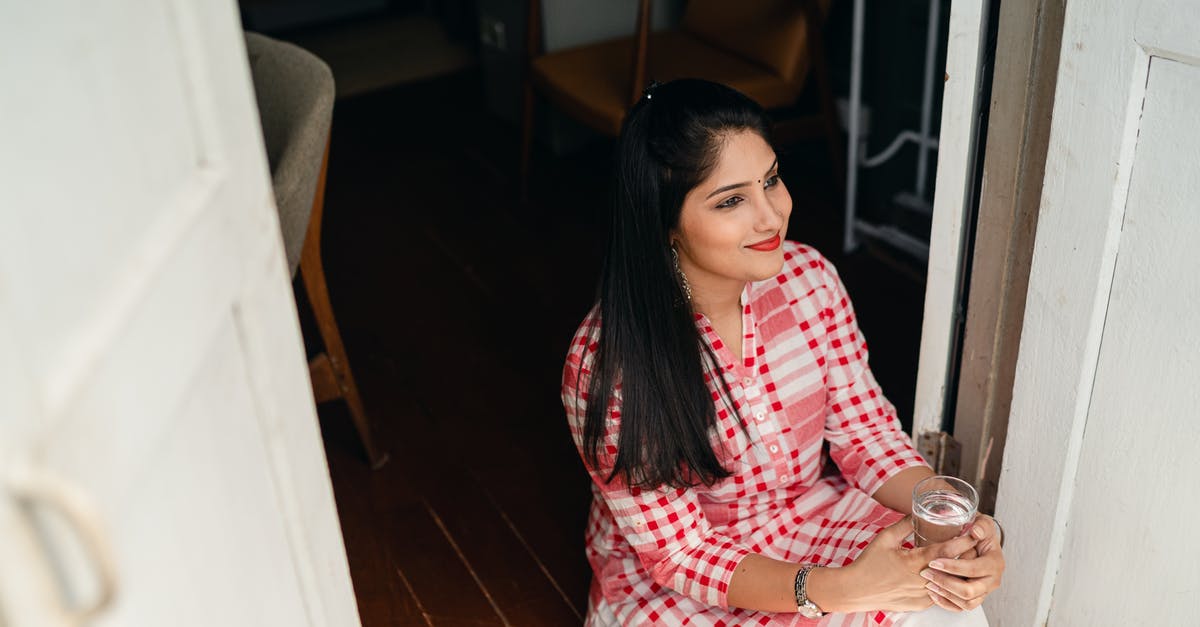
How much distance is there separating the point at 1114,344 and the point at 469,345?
1751 mm

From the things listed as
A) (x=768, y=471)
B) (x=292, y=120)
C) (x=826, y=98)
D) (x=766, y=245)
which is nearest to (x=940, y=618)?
(x=768, y=471)

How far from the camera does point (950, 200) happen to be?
150 cm

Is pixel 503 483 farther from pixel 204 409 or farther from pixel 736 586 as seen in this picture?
pixel 204 409

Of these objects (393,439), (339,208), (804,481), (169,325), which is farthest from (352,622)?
(339,208)

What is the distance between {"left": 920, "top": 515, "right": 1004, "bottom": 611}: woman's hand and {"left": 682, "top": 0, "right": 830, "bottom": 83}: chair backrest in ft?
6.08

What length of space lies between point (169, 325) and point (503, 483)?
5.19 feet

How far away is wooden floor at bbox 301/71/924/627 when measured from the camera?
2.10m

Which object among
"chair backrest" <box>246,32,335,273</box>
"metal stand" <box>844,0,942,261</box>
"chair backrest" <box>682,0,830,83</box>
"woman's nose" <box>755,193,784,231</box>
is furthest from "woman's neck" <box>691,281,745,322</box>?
"chair backrest" <box>682,0,830,83</box>

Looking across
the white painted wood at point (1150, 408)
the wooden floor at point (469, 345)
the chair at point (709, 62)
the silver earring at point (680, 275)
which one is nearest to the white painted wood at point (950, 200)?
the white painted wood at point (1150, 408)

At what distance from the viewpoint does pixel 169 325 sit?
79 centimetres

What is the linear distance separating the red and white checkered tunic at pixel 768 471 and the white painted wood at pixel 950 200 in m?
0.08

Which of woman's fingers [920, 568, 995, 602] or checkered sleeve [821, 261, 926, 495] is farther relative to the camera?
checkered sleeve [821, 261, 926, 495]

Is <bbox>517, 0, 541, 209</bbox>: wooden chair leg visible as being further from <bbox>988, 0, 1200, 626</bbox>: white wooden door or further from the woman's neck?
<bbox>988, 0, 1200, 626</bbox>: white wooden door

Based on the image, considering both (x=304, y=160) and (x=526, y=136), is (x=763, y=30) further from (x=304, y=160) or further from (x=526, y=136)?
(x=304, y=160)
